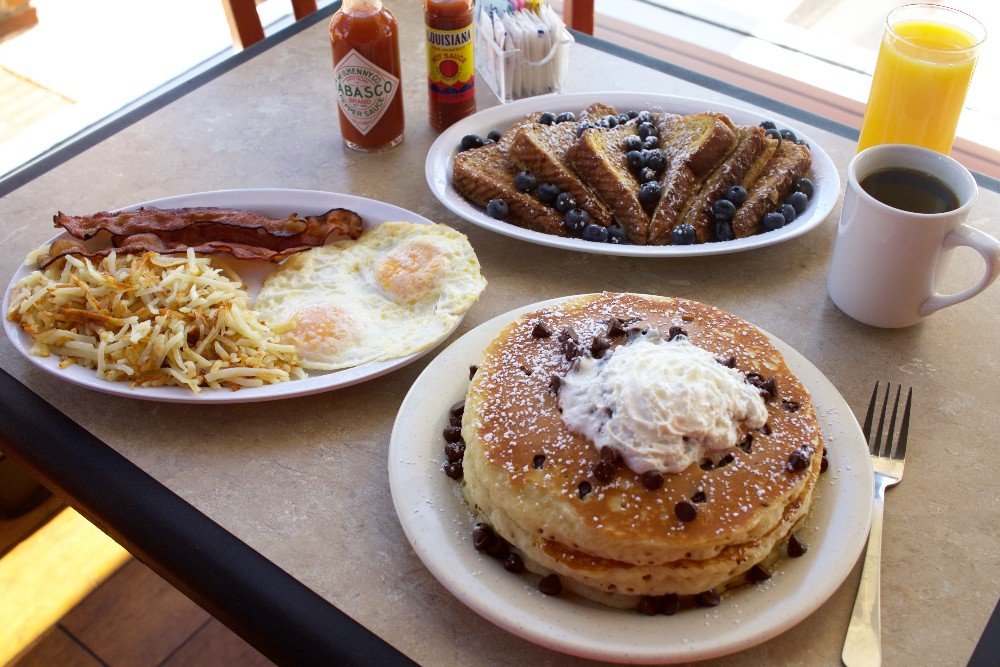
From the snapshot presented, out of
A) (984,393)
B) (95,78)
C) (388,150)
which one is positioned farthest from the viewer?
(95,78)

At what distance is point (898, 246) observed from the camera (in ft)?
5.22

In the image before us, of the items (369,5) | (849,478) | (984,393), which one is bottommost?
(984,393)

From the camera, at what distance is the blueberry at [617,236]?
6.22ft

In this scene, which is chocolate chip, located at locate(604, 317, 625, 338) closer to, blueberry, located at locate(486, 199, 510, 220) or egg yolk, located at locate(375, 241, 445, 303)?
egg yolk, located at locate(375, 241, 445, 303)

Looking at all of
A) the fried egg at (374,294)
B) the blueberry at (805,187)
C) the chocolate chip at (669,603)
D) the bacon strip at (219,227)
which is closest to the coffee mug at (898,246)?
the blueberry at (805,187)

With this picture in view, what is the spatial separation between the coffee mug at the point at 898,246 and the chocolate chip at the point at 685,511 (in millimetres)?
763

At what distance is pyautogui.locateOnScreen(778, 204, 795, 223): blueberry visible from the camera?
1.91m

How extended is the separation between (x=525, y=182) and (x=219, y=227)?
2.28ft

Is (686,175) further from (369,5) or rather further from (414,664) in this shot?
(414,664)

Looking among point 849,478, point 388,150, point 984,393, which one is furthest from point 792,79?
point 849,478

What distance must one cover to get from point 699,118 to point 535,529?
4.32 feet

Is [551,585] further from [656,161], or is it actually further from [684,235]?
[656,161]

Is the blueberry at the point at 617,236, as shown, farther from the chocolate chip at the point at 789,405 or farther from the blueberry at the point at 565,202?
the chocolate chip at the point at 789,405

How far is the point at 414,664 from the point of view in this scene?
46.5 inches
